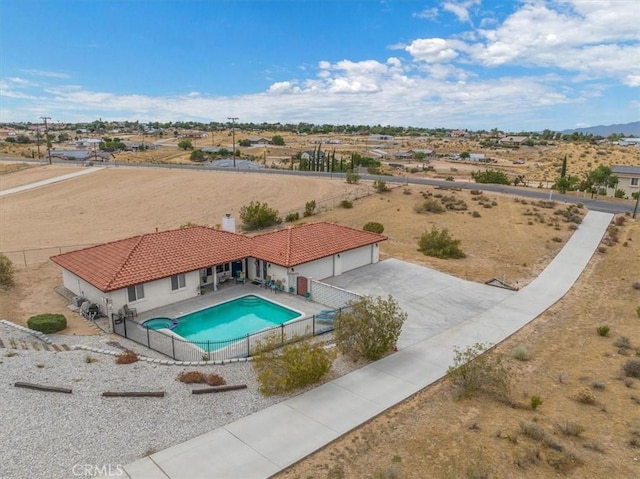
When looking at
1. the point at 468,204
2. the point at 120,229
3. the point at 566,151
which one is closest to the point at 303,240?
the point at 120,229

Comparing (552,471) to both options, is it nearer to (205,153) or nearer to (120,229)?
(120,229)

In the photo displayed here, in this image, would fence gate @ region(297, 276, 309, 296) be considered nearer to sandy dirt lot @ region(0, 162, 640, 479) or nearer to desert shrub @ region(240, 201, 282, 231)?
sandy dirt lot @ region(0, 162, 640, 479)

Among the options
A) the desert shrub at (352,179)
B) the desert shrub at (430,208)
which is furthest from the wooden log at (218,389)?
the desert shrub at (352,179)

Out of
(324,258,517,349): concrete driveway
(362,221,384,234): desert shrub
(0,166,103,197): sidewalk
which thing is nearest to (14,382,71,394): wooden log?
(324,258,517,349): concrete driveway

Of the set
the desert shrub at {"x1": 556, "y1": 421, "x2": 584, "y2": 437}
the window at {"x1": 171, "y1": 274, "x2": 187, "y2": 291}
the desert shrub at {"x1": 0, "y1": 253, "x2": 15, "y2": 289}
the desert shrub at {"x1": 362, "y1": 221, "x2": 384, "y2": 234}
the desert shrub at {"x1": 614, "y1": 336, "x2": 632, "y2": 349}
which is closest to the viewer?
the desert shrub at {"x1": 556, "y1": 421, "x2": 584, "y2": 437}

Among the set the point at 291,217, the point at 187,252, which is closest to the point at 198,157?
the point at 291,217
